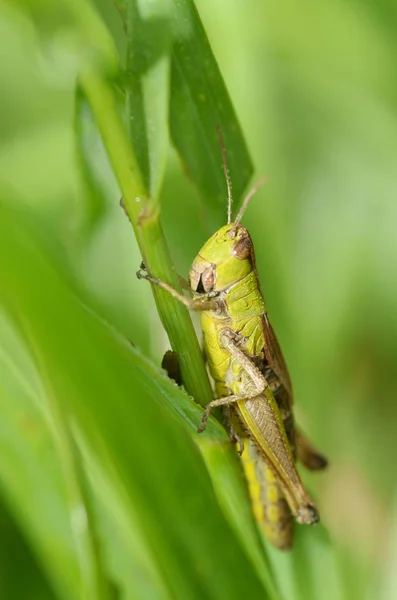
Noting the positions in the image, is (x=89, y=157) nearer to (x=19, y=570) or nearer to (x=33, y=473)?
(x=33, y=473)

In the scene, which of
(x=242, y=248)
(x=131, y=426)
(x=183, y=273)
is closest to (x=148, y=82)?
(x=242, y=248)

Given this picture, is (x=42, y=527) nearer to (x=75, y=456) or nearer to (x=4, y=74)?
(x=75, y=456)

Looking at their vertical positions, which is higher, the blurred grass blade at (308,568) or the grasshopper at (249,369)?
the grasshopper at (249,369)

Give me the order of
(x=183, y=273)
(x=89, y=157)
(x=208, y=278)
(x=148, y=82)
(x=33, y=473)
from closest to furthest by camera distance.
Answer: (x=148, y=82)
(x=33, y=473)
(x=89, y=157)
(x=208, y=278)
(x=183, y=273)

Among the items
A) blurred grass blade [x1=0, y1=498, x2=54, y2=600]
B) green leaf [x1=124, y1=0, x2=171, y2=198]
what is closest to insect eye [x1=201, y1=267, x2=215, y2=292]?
green leaf [x1=124, y1=0, x2=171, y2=198]

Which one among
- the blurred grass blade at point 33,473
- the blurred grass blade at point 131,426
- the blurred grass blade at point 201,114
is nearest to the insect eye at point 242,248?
the blurred grass blade at point 201,114

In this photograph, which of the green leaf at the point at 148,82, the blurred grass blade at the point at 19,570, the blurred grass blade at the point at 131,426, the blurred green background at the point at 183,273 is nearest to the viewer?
the blurred grass blade at the point at 131,426

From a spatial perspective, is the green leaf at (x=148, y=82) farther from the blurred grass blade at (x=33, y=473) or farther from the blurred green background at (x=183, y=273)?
the blurred grass blade at (x=33, y=473)
